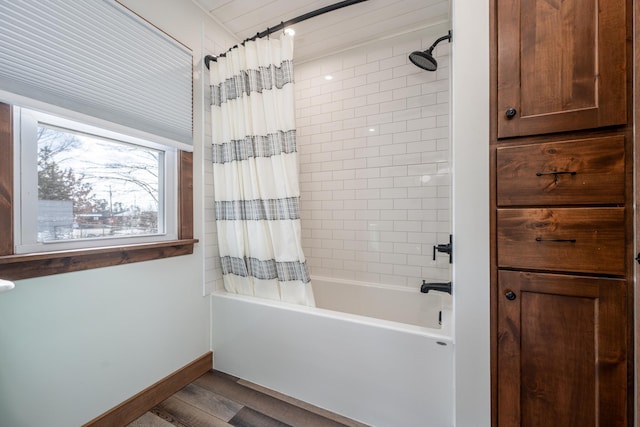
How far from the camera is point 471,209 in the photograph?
103cm

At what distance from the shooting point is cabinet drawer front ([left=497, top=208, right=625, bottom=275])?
2.79 ft

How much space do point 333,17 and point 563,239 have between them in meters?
1.98

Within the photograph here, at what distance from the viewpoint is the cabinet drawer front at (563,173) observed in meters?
0.85

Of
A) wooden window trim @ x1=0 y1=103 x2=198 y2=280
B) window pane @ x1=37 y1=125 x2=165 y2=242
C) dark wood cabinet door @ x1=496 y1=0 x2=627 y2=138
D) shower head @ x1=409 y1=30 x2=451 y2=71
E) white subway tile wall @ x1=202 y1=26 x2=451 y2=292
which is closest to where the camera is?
dark wood cabinet door @ x1=496 y1=0 x2=627 y2=138

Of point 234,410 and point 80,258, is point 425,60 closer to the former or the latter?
point 80,258

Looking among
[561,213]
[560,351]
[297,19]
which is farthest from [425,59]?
[560,351]

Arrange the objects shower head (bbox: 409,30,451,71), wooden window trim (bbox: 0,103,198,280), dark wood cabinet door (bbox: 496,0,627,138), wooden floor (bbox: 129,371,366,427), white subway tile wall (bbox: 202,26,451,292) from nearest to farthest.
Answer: dark wood cabinet door (bbox: 496,0,627,138) → wooden window trim (bbox: 0,103,198,280) → wooden floor (bbox: 129,371,366,427) → shower head (bbox: 409,30,451,71) → white subway tile wall (bbox: 202,26,451,292)

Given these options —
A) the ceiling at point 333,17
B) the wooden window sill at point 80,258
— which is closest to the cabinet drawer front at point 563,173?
the ceiling at point 333,17

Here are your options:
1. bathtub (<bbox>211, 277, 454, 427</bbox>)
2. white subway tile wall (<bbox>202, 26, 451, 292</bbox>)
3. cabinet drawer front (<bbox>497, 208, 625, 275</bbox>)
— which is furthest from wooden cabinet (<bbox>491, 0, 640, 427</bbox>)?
white subway tile wall (<bbox>202, 26, 451, 292</bbox>)

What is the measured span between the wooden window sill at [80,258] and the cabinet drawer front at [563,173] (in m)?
1.76

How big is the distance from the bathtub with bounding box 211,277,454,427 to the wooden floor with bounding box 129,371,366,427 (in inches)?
1.9

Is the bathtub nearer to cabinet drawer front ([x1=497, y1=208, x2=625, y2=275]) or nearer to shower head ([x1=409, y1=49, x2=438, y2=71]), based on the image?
cabinet drawer front ([x1=497, y1=208, x2=625, y2=275])

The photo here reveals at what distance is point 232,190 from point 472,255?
1462 mm

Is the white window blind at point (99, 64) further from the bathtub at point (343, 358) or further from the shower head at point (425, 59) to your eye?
Result: the shower head at point (425, 59)
